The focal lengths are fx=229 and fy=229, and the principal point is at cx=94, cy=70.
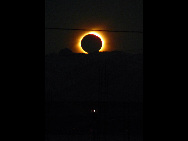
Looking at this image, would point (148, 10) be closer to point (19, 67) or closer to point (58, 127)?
point (19, 67)

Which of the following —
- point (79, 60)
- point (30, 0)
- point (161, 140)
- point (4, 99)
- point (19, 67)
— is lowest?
point (161, 140)

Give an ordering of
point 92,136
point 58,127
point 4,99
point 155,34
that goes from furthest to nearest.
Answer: point 58,127 → point 92,136 → point 155,34 → point 4,99

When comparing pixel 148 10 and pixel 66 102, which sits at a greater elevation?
pixel 148 10

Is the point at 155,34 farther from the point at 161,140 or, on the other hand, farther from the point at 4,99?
the point at 4,99

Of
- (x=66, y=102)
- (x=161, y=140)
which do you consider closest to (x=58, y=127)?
(x=66, y=102)

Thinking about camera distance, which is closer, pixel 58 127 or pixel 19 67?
pixel 19 67

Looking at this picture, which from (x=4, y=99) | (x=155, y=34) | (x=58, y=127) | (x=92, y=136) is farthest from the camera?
(x=58, y=127)
